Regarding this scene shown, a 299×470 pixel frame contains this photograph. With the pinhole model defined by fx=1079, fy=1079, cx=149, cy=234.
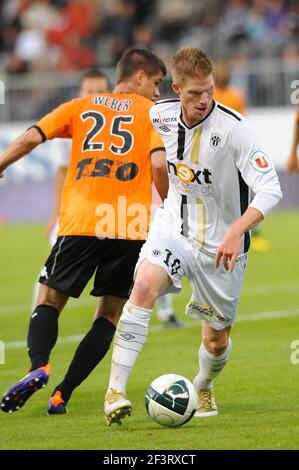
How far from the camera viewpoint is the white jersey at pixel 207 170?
6320mm

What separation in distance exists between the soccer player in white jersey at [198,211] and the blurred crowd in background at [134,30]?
16.9 metres

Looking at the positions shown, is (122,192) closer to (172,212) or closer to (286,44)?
(172,212)

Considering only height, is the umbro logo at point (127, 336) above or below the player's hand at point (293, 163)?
below

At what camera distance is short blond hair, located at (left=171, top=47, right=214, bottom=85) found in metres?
6.20

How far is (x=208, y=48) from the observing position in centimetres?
2336

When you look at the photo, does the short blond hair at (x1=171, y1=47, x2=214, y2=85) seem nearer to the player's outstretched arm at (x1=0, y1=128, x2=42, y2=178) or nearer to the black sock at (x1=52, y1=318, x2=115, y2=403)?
the player's outstretched arm at (x1=0, y1=128, x2=42, y2=178)

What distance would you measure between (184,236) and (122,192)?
0.71 m

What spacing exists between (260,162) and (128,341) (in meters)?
1.28

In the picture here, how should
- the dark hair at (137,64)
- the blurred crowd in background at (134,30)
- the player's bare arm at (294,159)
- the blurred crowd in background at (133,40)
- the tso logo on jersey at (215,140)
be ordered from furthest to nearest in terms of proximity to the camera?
the blurred crowd in background at (134,30) → the blurred crowd in background at (133,40) → the player's bare arm at (294,159) → the dark hair at (137,64) → the tso logo on jersey at (215,140)

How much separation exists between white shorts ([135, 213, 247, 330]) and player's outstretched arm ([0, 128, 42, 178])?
37.4 inches

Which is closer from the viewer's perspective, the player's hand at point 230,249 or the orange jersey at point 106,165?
the player's hand at point 230,249

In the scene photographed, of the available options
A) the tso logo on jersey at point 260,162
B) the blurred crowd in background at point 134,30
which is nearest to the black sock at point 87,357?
the tso logo on jersey at point 260,162

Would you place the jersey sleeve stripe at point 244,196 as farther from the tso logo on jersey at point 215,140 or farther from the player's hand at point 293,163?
the player's hand at point 293,163

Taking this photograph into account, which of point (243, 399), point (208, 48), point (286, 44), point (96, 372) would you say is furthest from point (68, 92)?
point (243, 399)
